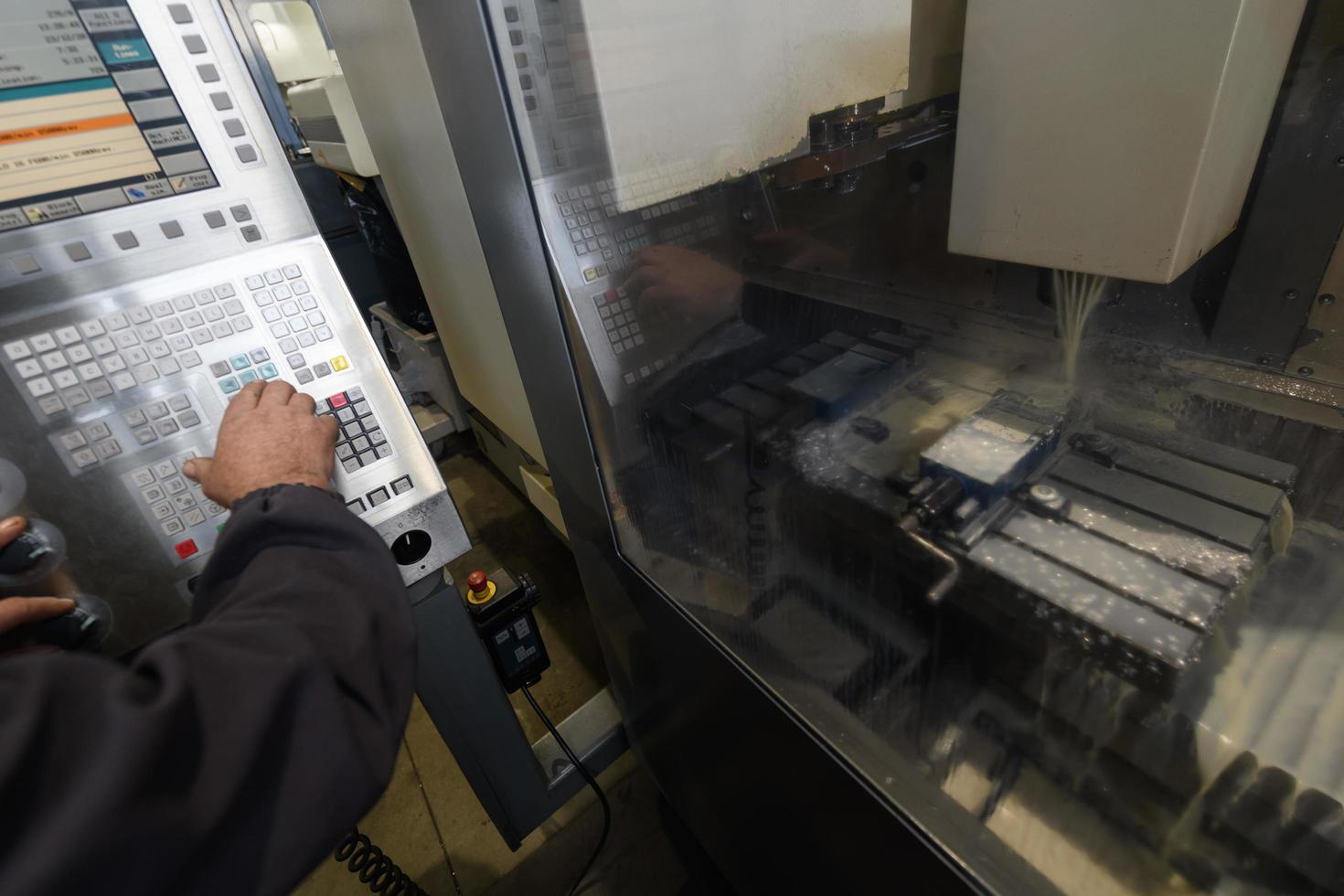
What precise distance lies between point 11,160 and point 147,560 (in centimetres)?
37

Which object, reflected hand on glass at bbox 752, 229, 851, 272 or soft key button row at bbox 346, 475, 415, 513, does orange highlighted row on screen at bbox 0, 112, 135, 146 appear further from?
reflected hand on glass at bbox 752, 229, 851, 272

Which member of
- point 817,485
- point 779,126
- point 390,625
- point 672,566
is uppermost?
point 779,126

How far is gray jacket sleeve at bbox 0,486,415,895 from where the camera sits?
346 millimetres

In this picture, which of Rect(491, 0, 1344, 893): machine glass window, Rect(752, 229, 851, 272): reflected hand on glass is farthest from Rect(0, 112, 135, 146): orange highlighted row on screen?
Rect(752, 229, 851, 272): reflected hand on glass

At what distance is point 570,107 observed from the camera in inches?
A: 28.4

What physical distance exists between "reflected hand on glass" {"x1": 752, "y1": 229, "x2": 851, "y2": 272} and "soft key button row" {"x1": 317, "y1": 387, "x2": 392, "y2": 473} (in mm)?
584

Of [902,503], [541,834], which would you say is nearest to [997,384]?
[902,503]

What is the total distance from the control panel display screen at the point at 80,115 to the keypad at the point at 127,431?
7.2 inches

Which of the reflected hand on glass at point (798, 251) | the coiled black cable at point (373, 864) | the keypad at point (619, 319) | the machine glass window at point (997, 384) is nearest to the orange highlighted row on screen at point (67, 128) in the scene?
the machine glass window at point (997, 384)

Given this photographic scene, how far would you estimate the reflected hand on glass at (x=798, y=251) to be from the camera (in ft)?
3.08

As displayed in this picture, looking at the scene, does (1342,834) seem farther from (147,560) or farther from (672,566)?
(147,560)

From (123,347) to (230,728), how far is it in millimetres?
421

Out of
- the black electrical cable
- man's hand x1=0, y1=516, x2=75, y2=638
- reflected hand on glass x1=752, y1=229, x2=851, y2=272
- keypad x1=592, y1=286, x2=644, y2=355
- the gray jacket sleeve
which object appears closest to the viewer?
the gray jacket sleeve

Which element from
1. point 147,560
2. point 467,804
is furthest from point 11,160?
point 467,804
